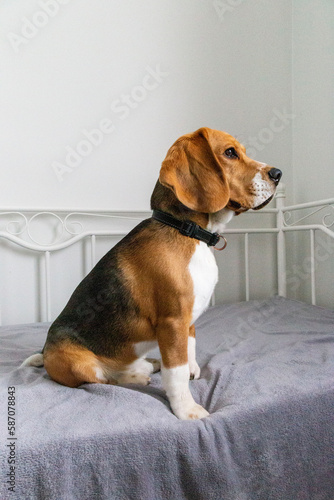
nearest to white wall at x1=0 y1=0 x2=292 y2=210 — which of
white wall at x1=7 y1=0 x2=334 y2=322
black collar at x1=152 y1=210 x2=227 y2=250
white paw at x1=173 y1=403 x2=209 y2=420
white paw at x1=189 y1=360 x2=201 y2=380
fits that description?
white wall at x1=7 y1=0 x2=334 y2=322

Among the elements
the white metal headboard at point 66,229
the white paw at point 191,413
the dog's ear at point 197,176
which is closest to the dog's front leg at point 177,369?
the white paw at point 191,413

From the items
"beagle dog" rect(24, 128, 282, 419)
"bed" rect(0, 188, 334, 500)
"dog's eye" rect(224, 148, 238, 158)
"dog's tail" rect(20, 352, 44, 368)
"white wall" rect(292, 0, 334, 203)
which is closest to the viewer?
"bed" rect(0, 188, 334, 500)

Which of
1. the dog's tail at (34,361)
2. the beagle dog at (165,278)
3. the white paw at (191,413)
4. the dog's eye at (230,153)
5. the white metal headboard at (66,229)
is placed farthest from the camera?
the white metal headboard at (66,229)

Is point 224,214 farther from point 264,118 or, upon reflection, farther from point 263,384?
point 264,118

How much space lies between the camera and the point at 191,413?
0.80 meters

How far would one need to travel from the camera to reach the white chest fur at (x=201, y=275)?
0.92 m

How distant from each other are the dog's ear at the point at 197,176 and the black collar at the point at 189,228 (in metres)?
0.05

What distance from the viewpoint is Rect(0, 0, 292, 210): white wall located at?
1812 mm

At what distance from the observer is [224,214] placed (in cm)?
102

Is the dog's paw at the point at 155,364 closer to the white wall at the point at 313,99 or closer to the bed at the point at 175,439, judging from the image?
the bed at the point at 175,439

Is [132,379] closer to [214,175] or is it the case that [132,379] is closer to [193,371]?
[193,371]

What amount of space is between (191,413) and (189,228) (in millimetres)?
454

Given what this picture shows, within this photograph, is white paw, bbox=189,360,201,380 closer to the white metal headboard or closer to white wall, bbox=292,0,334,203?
the white metal headboard

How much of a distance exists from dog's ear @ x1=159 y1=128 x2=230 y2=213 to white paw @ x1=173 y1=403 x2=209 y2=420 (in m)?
0.48
